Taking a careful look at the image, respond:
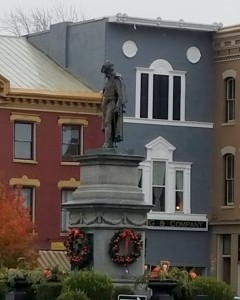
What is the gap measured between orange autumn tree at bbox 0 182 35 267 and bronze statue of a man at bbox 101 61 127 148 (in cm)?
2093

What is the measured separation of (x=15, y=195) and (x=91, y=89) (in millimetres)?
7737

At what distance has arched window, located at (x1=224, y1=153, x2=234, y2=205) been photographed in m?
73.1

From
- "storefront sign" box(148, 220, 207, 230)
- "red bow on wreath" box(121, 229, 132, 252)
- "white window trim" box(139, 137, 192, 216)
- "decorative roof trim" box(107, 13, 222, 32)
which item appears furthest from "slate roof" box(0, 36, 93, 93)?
"red bow on wreath" box(121, 229, 132, 252)

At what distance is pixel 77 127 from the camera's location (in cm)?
7194

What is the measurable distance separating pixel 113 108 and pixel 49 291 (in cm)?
530

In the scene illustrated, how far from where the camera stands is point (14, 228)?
64.6m

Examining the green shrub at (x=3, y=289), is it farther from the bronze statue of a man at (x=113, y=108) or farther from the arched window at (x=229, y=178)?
the arched window at (x=229, y=178)

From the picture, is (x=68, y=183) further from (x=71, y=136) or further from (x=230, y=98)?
(x=230, y=98)

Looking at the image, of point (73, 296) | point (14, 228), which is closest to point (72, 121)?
point (14, 228)

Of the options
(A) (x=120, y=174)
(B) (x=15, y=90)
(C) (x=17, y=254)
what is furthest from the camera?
(B) (x=15, y=90)

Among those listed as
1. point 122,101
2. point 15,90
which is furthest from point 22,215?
point 122,101

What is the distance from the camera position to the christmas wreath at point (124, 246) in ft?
133

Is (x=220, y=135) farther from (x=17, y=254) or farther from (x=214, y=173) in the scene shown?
(x=17, y=254)

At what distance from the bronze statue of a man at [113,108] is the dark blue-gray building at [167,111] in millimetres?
29614
